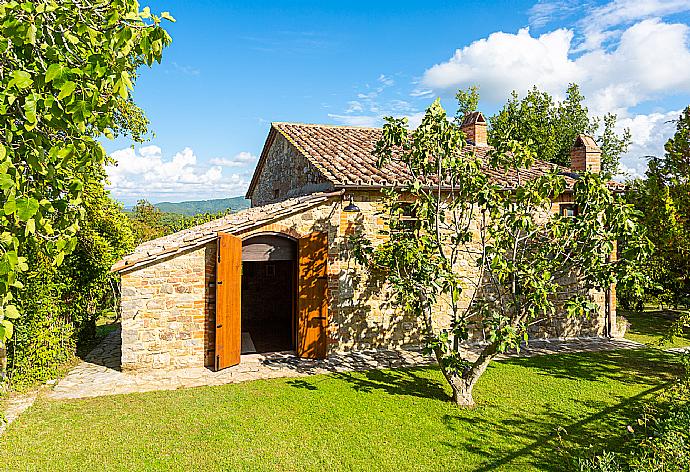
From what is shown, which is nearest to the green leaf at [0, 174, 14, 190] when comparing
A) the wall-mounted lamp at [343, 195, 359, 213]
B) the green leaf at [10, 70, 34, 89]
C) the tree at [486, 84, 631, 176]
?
the green leaf at [10, 70, 34, 89]

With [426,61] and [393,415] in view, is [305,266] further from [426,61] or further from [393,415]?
[426,61]

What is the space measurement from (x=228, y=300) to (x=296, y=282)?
5.74 feet

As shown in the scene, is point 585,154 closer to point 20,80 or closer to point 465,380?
point 465,380

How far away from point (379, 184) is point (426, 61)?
697 cm

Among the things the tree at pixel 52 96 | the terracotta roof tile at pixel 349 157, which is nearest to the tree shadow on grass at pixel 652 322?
the terracotta roof tile at pixel 349 157

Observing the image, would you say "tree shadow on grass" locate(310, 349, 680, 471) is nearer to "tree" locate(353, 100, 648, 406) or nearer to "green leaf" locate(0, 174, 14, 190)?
"tree" locate(353, 100, 648, 406)

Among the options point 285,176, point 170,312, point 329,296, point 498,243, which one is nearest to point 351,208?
point 329,296

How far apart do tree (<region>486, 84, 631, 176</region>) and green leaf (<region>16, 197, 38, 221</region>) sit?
27.5 meters

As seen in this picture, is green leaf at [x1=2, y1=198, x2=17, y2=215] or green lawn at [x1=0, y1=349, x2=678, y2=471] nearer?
green leaf at [x1=2, y1=198, x2=17, y2=215]

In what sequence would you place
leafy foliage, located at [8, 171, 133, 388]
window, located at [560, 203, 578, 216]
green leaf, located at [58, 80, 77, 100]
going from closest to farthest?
green leaf, located at [58, 80, 77, 100], leafy foliage, located at [8, 171, 133, 388], window, located at [560, 203, 578, 216]

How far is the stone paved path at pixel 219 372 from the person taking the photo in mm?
9117

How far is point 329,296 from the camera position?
1145 centimetres

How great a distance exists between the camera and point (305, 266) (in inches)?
438

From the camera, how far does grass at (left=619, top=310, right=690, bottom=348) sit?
1384 cm
